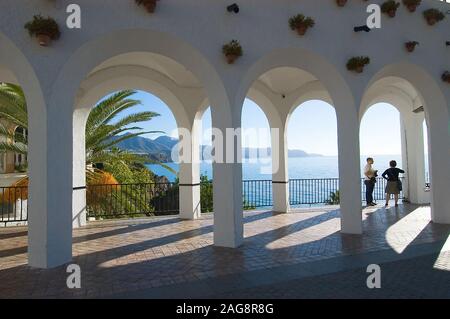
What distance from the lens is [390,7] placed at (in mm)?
8641

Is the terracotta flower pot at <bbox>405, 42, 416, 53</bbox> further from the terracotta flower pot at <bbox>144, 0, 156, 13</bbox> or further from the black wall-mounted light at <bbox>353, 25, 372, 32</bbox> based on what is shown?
the terracotta flower pot at <bbox>144, 0, 156, 13</bbox>

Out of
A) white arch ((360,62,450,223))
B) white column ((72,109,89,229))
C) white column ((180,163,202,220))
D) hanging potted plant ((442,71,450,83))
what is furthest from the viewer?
white column ((180,163,202,220))

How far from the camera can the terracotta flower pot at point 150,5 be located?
20.6 feet

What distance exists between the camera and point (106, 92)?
1009cm

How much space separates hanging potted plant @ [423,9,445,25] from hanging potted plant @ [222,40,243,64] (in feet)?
19.2

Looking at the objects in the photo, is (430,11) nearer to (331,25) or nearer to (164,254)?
(331,25)

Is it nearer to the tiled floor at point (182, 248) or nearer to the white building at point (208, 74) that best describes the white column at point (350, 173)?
the white building at point (208, 74)

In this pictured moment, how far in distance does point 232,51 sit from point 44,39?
10.7ft

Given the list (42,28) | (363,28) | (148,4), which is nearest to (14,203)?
(42,28)

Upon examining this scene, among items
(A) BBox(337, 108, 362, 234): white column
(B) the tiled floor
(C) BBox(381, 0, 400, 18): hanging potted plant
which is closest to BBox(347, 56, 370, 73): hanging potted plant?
(A) BBox(337, 108, 362, 234): white column

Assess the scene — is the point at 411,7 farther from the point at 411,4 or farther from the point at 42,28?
the point at 42,28

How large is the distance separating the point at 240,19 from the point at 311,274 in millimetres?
5113

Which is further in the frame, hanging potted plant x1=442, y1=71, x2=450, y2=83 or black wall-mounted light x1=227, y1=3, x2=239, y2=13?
hanging potted plant x1=442, y1=71, x2=450, y2=83

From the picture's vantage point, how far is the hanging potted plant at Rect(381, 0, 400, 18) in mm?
8617
